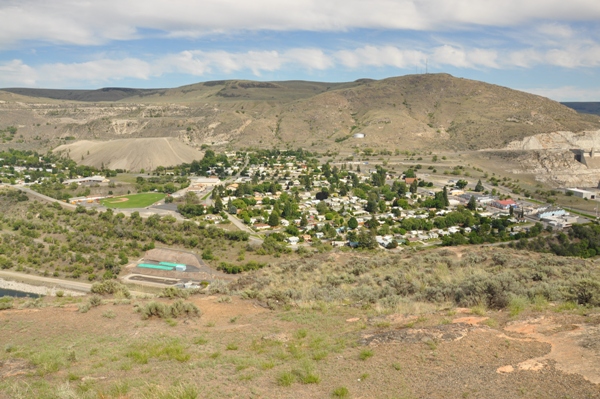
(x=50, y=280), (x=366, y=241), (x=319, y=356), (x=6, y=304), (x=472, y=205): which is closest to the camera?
(x=319, y=356)

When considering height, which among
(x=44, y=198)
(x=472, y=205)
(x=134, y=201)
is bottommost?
(x=134, y=201)

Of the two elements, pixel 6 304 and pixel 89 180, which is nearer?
pixel 6 304

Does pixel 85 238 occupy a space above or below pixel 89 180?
below

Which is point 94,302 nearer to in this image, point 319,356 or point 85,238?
point 319,356

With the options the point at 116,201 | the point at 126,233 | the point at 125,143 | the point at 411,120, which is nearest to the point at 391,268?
the point at 126,233

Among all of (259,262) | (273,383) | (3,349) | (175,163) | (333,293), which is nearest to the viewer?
(273,383)

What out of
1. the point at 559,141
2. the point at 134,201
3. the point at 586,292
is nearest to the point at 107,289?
the point at 586,292

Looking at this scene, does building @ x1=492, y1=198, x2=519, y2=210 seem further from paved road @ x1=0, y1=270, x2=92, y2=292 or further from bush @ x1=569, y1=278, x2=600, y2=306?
paved road @ x1=0, y1=270, x2=92, y2=292

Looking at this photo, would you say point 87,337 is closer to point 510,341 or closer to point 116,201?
point 510,341
